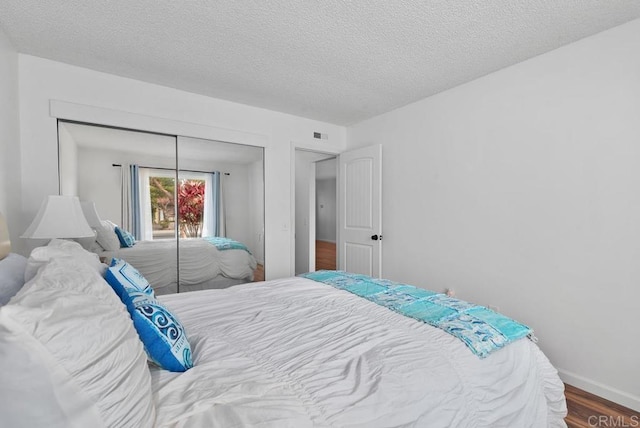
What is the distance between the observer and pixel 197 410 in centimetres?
87

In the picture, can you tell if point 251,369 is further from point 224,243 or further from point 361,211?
point 361,211

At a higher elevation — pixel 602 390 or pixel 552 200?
pixel 552 200

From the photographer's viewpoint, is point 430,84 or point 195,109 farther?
point 195,109

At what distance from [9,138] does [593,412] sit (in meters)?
4.31

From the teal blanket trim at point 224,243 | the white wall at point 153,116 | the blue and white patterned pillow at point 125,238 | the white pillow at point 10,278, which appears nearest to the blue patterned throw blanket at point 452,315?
the white pillow at point 10,278

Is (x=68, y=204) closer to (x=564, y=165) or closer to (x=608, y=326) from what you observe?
(x=564, y=165)

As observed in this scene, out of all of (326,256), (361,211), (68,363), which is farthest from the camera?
(326,256)

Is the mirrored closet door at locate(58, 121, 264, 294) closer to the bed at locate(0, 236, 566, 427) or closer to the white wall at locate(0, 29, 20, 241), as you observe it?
the white wall at locate(0, 29, 20, 241)

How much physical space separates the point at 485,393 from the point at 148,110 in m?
3.37

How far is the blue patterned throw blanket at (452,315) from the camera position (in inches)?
54.0

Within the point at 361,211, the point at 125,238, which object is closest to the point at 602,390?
the point at 361,211

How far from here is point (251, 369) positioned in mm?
1101

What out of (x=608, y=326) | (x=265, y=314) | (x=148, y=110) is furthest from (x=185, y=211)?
(x=608, y=326)

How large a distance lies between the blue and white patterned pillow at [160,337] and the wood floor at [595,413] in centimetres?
222
